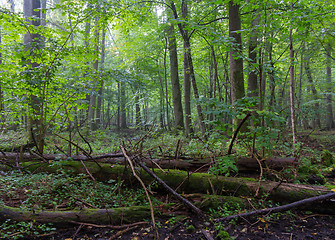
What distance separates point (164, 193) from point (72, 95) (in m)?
3.74

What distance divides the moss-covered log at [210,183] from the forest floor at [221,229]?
0.40 metres

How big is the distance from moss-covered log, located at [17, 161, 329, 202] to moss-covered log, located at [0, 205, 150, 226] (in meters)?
0.82

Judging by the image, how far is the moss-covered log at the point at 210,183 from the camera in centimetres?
381

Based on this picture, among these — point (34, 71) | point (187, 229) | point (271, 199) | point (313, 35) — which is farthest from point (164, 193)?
point (313, 35)

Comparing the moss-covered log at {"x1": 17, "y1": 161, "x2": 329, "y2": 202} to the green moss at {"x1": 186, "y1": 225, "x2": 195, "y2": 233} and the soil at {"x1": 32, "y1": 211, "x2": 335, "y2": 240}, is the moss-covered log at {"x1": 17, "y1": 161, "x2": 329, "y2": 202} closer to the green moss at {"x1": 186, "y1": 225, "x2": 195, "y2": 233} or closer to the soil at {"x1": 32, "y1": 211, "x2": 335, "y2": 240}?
the soil at {"x1": 32, "y1": 211, "x2": 335, "y2": 240}

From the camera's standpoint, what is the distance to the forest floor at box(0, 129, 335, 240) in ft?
9.73

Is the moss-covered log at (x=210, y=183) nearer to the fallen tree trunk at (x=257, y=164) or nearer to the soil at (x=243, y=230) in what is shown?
the soil at (x=243, y=230)

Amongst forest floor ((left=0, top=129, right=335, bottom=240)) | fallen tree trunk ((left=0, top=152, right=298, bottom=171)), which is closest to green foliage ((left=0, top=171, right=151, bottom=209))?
forest floor ((left=0, top=129, right=335, bottom=240))

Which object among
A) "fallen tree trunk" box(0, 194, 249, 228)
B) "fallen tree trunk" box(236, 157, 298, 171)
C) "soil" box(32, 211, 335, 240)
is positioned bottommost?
"soil" box(32, 211, 335, 240)

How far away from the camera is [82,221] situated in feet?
10.2

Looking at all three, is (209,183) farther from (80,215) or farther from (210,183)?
(80,215)

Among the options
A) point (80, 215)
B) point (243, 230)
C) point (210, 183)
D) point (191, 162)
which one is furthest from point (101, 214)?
point (191, 162)

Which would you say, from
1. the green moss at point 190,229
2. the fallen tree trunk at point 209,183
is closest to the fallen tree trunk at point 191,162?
the fallen tree trunk at point 209,183

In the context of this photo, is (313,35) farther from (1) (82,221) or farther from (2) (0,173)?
(2) (0,173)
